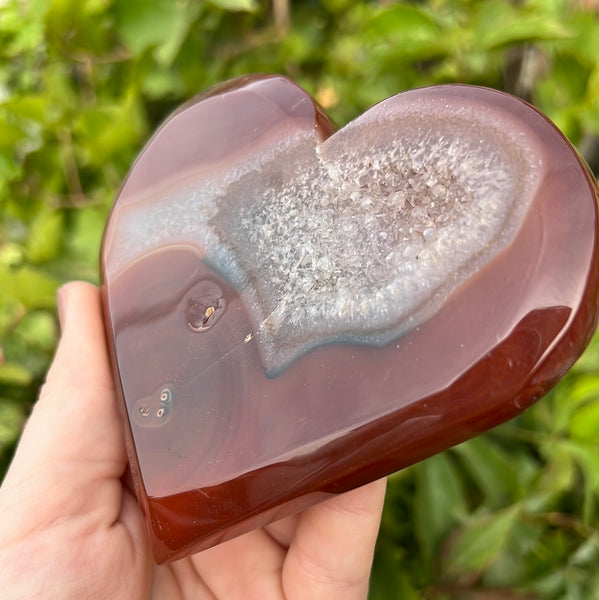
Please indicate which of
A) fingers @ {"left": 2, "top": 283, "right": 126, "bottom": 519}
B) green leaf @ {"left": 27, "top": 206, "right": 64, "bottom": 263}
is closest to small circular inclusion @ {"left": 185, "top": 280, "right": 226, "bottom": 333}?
fingers @ {"left": 2, "top": 283, "right": 126, "bottom": 519}

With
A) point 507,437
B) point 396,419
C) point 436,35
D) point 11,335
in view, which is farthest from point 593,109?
point 11,335

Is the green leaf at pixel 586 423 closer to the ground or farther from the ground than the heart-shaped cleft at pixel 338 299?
closer to the ground

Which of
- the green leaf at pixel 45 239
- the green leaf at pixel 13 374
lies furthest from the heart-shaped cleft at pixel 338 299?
the green leaf at pixel 45 239

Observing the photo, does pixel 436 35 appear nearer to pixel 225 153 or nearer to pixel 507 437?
pixel 225 153

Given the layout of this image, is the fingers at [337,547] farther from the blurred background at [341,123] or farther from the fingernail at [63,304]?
the fingernail at [63,304]

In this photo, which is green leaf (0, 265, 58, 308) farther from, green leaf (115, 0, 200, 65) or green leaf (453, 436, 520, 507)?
green leaf (453, 436, 520, 507)

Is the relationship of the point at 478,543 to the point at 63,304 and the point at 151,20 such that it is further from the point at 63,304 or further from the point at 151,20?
the point at 151,20
